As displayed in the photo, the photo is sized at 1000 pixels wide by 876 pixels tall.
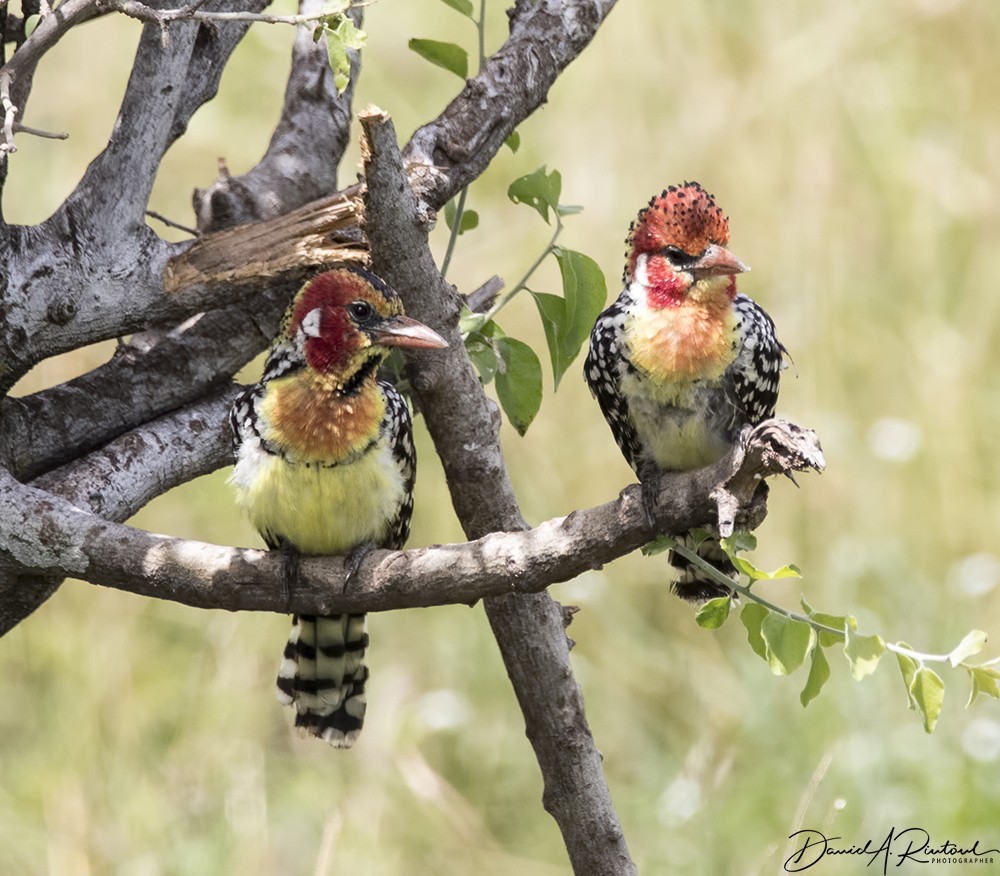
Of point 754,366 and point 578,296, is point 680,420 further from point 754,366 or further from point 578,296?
point 578,296

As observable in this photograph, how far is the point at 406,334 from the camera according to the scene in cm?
272

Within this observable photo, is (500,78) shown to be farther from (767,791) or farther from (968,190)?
(968,190)

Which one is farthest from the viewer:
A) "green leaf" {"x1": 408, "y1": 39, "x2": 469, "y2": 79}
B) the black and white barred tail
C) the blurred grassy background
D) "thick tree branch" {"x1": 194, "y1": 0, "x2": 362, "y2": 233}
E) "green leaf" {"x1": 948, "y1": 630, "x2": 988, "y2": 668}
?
the blurred grassy background

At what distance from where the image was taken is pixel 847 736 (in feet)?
14.8

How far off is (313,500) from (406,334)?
50 centimetres

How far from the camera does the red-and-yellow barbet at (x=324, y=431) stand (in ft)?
9.70

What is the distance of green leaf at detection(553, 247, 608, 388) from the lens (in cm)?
273

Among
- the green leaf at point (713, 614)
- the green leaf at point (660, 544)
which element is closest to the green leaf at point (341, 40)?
the green leaf at point (660, 544)

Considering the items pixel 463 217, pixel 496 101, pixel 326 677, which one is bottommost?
pixel 326 677

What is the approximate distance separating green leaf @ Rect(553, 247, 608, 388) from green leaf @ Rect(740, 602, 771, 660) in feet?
2.14

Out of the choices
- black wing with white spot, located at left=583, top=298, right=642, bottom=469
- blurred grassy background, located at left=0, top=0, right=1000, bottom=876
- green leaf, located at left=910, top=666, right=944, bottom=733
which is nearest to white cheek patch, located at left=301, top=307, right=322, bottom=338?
black wing with white spot, located at left=583, top=298, right=642, bottom=469

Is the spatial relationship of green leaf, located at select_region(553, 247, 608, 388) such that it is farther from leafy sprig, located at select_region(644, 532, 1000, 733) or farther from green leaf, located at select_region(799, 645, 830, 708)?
green leaf, located at select_region(799, 645, 830, 708)

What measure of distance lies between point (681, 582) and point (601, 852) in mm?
658

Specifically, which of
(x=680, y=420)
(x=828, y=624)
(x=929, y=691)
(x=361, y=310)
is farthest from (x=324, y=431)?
(x=929, y=691)
